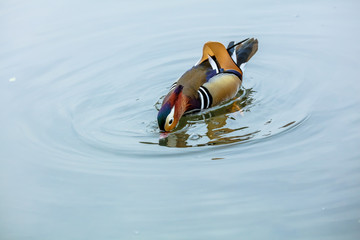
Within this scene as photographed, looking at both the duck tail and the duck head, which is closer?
the duck head

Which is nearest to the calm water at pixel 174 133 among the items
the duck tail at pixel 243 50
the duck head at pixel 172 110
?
the duck head at pixel 172 110

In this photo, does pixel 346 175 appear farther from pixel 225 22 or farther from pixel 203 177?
pixel 225 22

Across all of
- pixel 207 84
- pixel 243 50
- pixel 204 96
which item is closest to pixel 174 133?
pixel 204 96

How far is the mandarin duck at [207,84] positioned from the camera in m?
6.52

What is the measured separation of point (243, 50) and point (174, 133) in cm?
190

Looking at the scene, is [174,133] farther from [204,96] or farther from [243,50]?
[243,50]

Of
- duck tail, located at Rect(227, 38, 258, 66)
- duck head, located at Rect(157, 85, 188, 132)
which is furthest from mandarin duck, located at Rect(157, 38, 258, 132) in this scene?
duck tail, located at Rect(227, 38, 258, 66)

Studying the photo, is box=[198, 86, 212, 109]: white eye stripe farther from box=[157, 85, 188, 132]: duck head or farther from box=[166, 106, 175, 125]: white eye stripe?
box=[166, 106, 175, 125]: white eye stripe

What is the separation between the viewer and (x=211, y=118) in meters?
6.64

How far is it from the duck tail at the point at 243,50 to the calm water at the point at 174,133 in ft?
0.81

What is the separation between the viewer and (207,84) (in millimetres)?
6828

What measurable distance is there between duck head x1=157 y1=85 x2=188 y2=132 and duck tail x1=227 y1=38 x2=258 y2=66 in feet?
3.90

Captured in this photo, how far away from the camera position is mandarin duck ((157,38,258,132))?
6.52 m

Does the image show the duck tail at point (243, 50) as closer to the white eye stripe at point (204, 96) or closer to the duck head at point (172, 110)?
the white eye stripe at point (204, 96)
